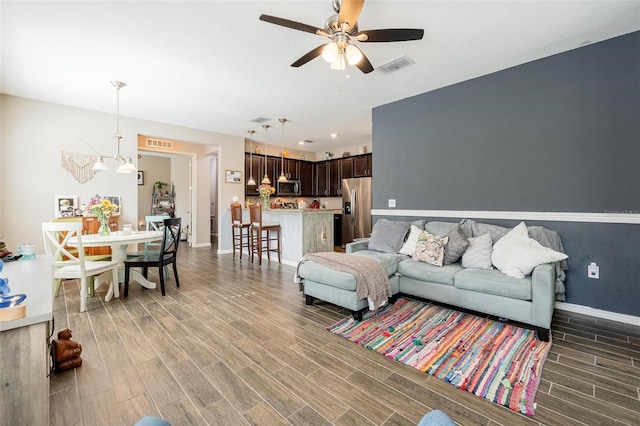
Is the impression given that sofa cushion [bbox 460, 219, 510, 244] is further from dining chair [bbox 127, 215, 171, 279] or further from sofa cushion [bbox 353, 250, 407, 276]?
dining chair [bbox 127, 215, 171, 279]

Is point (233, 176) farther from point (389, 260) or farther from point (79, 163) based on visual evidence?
point (389, 260)

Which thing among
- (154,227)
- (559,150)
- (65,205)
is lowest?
(154,227)

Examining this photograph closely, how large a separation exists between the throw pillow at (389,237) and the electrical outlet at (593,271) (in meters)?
1.87

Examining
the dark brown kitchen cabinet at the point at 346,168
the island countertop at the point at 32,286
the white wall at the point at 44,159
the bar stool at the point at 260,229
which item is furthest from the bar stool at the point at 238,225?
the island countertop at the point at 32,286

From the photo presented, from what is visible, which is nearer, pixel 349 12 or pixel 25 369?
pixel 25 369

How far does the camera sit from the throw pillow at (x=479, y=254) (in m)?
2.91

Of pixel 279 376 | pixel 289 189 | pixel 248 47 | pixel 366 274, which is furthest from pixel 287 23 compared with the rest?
pixel 289 189

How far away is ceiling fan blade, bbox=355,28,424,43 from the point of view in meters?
2.12

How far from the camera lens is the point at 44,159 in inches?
170

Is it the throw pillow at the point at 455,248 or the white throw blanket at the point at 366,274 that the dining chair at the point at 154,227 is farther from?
the throw pillow at the point at 455,248

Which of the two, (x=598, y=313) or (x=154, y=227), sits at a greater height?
(x=154, y=227)

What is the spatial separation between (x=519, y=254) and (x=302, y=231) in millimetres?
3198

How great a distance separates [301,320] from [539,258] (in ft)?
7.43

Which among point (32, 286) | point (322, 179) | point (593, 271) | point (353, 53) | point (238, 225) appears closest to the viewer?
point (32, 286)
